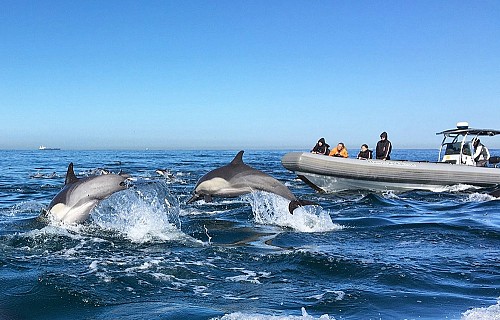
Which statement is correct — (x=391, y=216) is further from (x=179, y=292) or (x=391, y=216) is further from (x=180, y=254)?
(x=179, y=292)

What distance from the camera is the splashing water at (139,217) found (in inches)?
384

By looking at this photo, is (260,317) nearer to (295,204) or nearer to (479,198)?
(295,204)

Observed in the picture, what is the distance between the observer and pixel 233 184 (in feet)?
35.7

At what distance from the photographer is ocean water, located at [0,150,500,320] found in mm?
5492

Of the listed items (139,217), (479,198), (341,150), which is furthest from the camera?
(341,150)

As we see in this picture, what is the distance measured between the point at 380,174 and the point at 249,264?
1295 centimetres

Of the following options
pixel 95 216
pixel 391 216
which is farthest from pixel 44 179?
pixel 391 216

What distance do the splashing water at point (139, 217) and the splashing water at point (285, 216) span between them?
2.02 m

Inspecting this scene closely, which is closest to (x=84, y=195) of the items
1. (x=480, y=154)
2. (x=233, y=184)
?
(x=233, y=184)

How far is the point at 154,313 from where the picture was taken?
5.23m

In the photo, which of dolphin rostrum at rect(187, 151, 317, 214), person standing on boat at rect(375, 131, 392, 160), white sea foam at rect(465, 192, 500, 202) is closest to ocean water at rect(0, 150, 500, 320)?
dolphin rostrum at rect(187, 151, 317, 214)

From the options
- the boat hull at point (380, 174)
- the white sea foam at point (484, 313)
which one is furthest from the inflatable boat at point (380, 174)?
the white sea foam at point (484, 313)

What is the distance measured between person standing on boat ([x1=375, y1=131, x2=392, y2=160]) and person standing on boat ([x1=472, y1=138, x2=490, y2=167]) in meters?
4.03

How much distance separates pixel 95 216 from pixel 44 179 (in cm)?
1518
